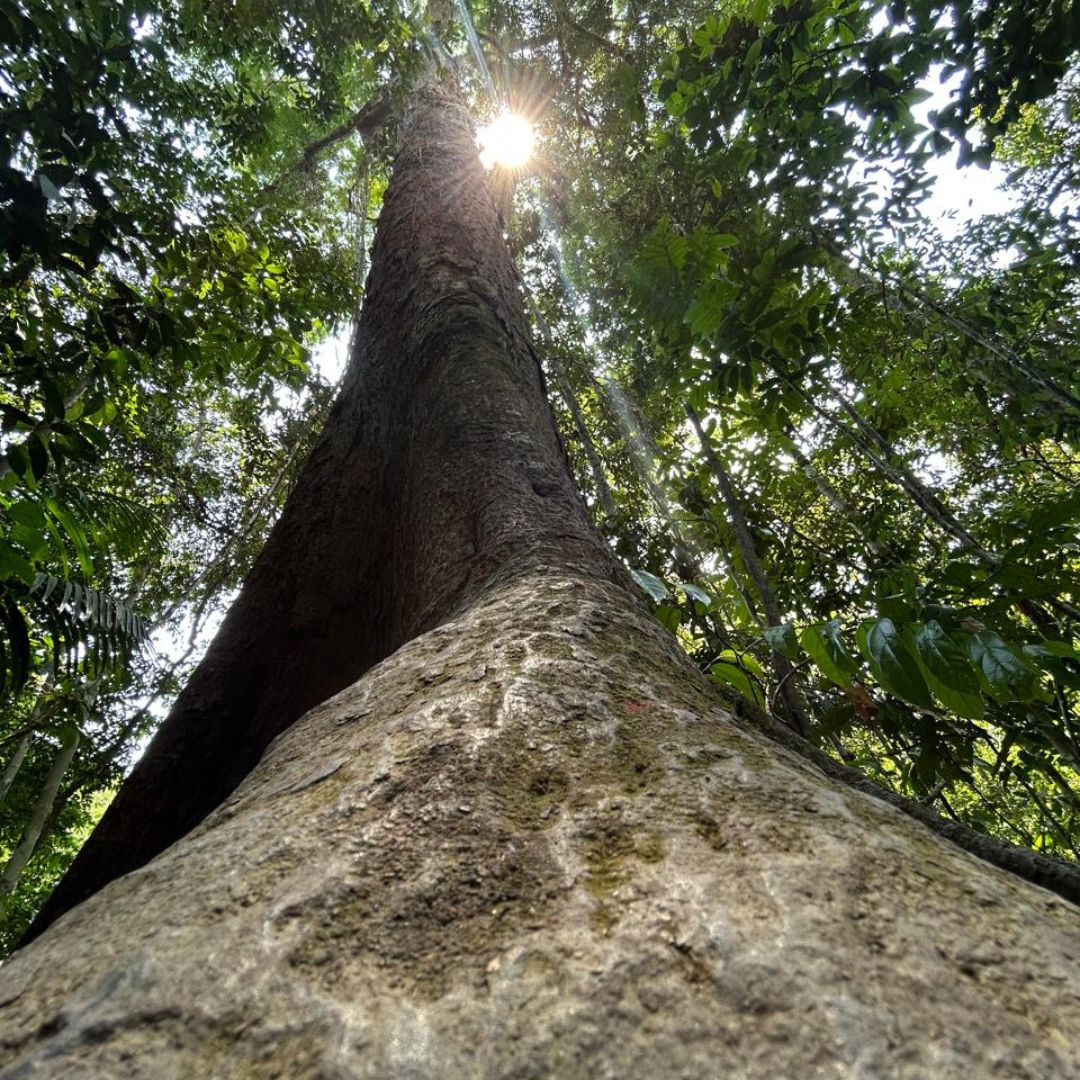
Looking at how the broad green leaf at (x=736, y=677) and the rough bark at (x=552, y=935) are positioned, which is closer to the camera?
the rough bark at (x=552, y=935)

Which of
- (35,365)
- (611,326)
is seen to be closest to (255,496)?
(611,326)

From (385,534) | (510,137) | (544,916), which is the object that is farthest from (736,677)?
(510,137)

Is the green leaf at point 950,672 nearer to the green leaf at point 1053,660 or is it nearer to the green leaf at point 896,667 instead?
the green leaf at point 896,667

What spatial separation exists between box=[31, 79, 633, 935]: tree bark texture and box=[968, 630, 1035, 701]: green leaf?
624mm

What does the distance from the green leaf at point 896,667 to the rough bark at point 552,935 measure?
399mm

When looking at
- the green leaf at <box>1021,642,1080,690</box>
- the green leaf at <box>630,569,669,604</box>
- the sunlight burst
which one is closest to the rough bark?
the green leaf at <box>1021,642,1080,690</box>

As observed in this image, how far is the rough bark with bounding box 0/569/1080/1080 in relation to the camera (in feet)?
1.02

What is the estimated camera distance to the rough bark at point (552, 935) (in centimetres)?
31

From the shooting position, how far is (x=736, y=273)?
2.49 m

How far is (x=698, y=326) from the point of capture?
2328mm

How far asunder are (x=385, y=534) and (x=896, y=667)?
138 cm

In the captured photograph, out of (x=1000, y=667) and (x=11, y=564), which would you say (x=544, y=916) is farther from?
(x=11, y=564)

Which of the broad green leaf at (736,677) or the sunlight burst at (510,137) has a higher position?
the sunlight burst at (510,137)

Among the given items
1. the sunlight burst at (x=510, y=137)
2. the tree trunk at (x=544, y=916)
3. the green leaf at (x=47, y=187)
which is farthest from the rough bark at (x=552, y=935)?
the sunlight burst at (x=510, y=137)
